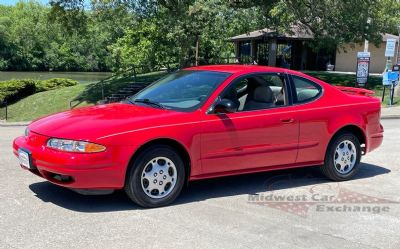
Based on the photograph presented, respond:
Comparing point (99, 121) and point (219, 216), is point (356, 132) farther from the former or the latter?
point (99, 121)

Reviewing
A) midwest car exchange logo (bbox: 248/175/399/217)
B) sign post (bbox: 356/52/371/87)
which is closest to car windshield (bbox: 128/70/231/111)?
midwest car exchange logo (bbox: 248/175/399/217)

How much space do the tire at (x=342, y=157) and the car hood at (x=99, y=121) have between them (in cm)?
238

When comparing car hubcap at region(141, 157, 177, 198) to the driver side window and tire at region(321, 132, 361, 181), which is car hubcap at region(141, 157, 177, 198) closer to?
the driver side window

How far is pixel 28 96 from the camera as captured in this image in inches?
1121

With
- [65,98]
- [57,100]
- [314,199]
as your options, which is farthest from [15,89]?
[314,199]

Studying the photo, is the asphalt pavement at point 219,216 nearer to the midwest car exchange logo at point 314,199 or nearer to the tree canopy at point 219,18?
the midwest car exchange logo at point 314,199

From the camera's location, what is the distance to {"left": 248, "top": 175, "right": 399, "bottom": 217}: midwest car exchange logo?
5824 millimetres

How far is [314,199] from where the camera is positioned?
6.21 metres

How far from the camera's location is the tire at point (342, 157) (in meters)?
6.92

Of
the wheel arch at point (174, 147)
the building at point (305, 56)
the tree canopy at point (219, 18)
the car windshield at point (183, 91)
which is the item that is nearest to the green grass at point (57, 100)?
the tree canopy at point (219, 18)

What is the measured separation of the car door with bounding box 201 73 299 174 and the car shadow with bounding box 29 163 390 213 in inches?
17.4

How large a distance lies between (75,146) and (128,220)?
91 centimetres

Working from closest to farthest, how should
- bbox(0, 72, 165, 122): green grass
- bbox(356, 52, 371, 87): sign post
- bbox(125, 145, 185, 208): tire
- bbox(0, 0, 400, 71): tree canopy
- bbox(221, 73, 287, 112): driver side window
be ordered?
bbox(125, 145, 185, 208): tire
bbox(221, 73, 287, 112): driver side window
bbox(356, 52, 371, 87): sign post
bbox(0, 0, 400, 71): tree canopy
bbox(0, 72, 165, 122): green grass

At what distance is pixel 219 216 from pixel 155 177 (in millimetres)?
806
